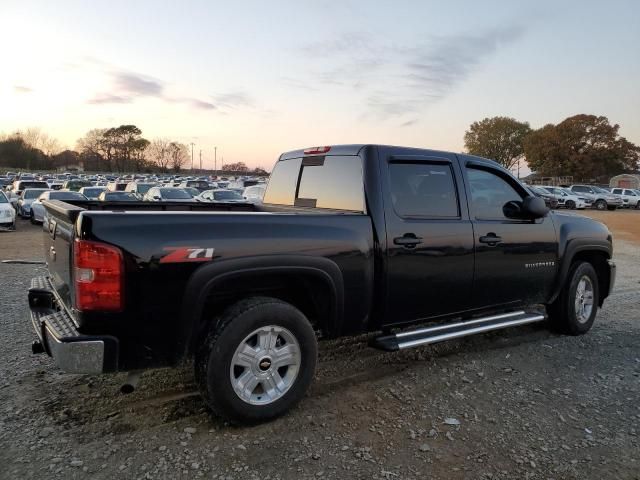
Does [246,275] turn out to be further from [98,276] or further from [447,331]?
[447,331]

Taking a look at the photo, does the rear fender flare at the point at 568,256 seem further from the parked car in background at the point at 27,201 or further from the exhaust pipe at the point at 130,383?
the parked car in background at the point at 27,201

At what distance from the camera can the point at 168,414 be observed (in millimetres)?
3592

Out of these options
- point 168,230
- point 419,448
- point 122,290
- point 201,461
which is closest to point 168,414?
point 201,461

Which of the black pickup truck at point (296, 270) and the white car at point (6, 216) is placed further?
the white car at point (6, 216)

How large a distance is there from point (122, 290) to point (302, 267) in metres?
1.17

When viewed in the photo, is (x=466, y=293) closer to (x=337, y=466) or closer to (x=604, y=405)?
(x=604, y=405)

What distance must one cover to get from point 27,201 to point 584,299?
76.8ft

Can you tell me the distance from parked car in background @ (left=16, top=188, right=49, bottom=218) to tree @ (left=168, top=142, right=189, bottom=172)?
392 feet

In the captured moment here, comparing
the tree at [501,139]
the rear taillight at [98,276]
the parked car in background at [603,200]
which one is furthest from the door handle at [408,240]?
the tree at [501,139]

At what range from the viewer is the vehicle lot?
3.00 metres

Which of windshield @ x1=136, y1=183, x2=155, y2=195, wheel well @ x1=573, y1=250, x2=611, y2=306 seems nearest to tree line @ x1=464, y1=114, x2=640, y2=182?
windshield @ x1=136, y1=183, x2=155, y2=195

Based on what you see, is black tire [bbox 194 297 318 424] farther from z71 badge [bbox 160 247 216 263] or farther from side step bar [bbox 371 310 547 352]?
side step bar [bbox 371 310 547 352]

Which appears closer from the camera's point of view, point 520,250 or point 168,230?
point 168,230

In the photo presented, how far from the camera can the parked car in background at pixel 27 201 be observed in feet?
74.4
